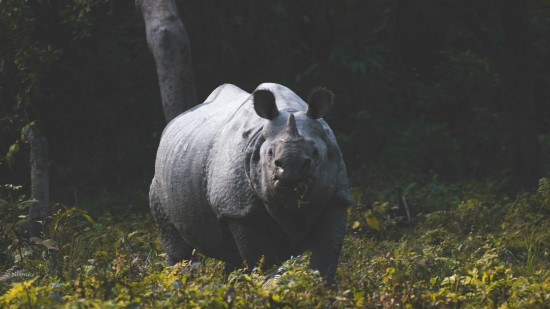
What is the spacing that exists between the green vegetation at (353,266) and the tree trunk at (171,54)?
45.4 inches

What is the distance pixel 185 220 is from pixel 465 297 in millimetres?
2231

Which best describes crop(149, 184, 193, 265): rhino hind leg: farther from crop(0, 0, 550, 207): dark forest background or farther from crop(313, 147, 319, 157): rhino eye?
crop(0, 0, 550, 207): dark forest background

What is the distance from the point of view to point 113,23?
14.6 meters

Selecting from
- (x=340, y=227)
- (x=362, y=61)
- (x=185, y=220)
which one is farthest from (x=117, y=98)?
(x=340, y=227)

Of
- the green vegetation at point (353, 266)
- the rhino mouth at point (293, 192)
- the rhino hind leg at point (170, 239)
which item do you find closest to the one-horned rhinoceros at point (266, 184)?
the rhino mouth at point (293, 192)

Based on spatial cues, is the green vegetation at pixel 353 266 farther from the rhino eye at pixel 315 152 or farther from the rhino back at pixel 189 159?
the rhino eye at pixel 315 152

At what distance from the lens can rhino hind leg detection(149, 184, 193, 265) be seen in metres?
8.07

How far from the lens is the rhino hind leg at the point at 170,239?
807 centimetres

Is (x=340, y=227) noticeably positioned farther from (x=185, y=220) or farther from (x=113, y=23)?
(x=113, y=23)

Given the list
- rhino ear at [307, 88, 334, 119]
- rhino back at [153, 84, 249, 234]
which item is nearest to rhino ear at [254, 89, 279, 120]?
rhino ear at [307, 88, 334, 119]

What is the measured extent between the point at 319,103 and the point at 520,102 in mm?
6157

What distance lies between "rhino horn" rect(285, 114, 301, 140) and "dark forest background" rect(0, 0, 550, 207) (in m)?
6.05

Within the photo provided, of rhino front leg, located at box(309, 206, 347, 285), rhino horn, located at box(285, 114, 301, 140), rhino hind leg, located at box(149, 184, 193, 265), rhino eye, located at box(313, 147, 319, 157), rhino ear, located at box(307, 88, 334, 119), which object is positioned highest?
rhino ear, located at box(307, 88, 334, 119)

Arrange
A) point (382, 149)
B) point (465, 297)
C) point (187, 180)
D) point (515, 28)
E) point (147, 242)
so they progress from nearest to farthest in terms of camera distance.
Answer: point (465, 297) < point (187, 180) < point (147, 242) < point (515, 28) < point (382, 149)
